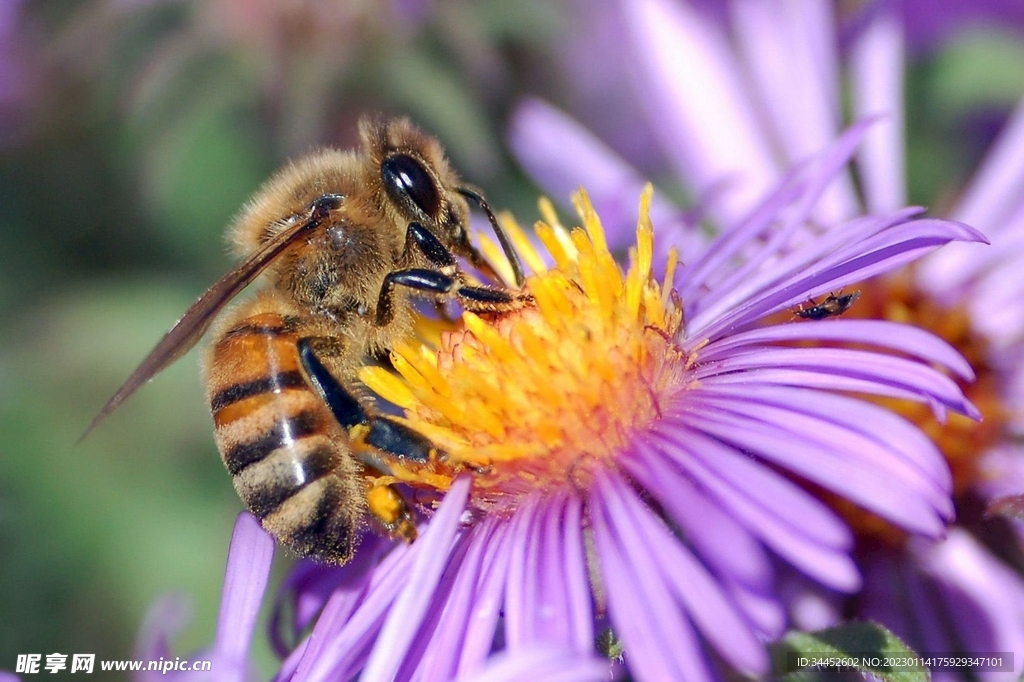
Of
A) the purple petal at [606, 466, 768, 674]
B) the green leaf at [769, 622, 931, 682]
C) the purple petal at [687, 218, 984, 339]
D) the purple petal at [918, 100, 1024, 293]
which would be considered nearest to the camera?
the purple petal at [606, 466, 768, 674]

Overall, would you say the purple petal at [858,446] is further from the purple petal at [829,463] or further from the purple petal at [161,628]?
the purple petal at [161,628]

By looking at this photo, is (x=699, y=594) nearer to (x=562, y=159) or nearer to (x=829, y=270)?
(x=829, y=270)

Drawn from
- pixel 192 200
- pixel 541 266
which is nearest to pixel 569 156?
pixel 541 266

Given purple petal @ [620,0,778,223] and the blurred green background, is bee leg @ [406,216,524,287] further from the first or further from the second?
purple petal @ [620,0,778,223]

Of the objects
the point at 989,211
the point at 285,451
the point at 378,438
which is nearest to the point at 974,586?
the point at 989,211

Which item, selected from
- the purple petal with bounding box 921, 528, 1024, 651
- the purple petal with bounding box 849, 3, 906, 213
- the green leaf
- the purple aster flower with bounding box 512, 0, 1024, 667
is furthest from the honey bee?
the purple petal with bounding box 849, 3, 906, 213

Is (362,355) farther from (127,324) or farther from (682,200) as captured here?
(127,324)
